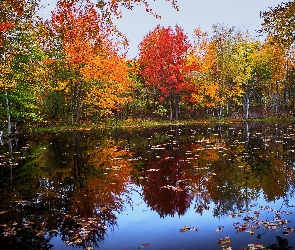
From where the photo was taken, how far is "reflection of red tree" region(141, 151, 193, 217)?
745 cm

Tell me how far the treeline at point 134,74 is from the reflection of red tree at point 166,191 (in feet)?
50.1

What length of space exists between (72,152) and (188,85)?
2336cm

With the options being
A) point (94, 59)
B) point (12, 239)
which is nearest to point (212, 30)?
point (94, 59)

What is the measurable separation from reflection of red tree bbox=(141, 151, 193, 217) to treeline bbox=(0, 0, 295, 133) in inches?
601

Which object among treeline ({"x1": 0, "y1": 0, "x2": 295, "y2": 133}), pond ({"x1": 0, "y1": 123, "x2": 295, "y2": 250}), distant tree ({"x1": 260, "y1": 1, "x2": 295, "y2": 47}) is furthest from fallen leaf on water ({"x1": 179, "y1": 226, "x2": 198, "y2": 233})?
treeline ({"x1": 0, "y1": 0, "x2": 295, "y2": 133})

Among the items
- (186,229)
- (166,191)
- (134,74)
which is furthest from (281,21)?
(134,74)

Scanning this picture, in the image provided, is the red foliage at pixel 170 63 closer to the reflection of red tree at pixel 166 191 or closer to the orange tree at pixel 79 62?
the orange tree at pixel 79 62

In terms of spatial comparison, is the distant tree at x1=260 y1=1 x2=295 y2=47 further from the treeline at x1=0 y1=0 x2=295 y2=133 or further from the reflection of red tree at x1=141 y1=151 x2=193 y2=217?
the treeline at x1=0 y1=0 x2=295 y2=133

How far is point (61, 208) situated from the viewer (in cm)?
750

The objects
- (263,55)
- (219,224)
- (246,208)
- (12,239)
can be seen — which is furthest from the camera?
(263,55)

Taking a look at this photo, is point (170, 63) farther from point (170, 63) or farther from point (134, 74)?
point (134, 74)

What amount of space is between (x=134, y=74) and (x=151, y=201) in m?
34.8

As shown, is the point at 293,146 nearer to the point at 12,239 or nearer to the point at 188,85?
the point at 12,239

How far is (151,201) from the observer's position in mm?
8008
